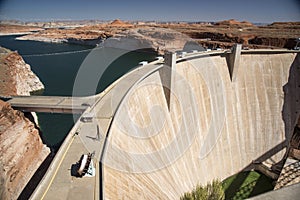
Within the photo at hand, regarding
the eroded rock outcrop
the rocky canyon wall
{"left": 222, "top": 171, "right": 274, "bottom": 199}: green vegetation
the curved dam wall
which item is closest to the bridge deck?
the rocky canyon wall

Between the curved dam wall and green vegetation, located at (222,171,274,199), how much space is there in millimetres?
618

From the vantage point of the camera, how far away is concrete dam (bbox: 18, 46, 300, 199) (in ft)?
27.6

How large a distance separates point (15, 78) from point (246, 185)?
72.4 ft

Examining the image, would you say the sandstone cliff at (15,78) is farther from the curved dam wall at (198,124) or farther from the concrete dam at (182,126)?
the curved dam wall at (198,124)

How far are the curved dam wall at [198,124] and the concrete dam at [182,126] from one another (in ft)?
0.16

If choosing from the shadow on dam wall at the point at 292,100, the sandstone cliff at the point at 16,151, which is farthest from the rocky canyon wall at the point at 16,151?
the shadow on dam wall at the point at 292,100

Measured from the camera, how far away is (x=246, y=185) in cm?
1578

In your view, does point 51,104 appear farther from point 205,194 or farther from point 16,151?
point 205,194

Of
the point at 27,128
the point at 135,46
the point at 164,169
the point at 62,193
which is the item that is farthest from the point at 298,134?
the point at 135,46

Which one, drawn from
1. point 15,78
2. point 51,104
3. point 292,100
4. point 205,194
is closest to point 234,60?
point 292,100

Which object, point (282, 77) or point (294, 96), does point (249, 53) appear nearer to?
point (282, 77)

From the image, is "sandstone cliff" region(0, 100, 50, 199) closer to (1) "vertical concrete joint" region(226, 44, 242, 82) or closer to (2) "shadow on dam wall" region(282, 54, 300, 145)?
(1) "vertical concrete joint" region(226, 44, 242, 82)

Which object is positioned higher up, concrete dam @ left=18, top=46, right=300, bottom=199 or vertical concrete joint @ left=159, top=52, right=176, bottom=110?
vertical concrete joint @ left=159, top=52, right=176, bottom=110

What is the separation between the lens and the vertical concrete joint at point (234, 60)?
1750cm
